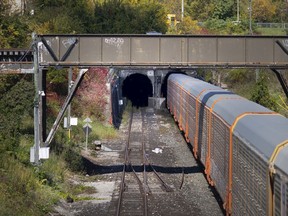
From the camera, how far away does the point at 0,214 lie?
39.4 feet

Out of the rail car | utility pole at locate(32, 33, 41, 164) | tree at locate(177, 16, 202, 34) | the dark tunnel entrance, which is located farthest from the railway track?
tree at locate(177, 16, 202, 34)

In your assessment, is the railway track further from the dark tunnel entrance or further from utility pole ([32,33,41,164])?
the dark tunnel entrance

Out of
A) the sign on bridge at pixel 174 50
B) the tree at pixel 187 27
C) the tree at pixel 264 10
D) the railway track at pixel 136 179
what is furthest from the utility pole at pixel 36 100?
the tree at pixel 264 10

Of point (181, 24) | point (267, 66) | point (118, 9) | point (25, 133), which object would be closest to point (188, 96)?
point (267, 66)

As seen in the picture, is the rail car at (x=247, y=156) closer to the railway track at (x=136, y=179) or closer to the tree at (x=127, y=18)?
the railway track at (x=136, y=179)

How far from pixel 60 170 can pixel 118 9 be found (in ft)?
135

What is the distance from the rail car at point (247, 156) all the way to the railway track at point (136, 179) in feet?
7.20

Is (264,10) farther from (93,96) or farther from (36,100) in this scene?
(36,100)

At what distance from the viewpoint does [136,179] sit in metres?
19.2

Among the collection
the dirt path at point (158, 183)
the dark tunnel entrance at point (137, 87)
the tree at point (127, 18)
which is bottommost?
the dirt path at point (158, 183)

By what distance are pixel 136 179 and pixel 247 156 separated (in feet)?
33.9

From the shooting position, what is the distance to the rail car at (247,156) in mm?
7254

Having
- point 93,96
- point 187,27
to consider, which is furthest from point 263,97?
point 187,27

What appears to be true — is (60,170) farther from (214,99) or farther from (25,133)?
(214,99)
